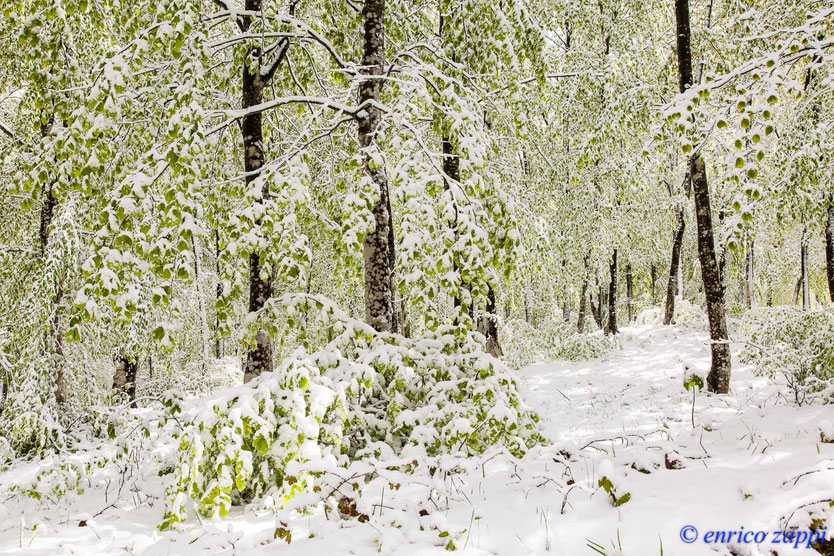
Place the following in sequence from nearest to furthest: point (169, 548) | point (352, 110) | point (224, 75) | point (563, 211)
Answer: point (169, 548), point (352, 110), point (224, 75), point (563, 211)

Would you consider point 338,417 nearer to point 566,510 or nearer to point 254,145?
point 566,510

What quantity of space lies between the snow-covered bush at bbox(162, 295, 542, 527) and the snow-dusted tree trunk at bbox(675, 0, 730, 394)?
442 cm

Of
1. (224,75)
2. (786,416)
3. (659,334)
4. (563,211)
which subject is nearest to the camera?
(786,416)

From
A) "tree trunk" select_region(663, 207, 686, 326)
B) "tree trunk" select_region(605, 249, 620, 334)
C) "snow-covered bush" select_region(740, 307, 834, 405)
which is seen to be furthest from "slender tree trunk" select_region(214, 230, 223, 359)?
"tree trunk" select_region(663, 207, 686, 326)

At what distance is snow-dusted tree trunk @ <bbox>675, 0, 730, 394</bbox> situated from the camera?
7.02 meters

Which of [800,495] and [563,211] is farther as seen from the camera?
[563,211]

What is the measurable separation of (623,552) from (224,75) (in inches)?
289

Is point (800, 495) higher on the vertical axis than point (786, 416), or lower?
higher

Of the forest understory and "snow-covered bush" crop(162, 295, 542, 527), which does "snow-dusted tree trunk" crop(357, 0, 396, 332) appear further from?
"snow-covered bush" crop(162, 295, 542, 527)

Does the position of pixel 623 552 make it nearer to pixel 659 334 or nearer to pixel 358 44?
pixel 358 44

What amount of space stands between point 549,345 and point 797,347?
9472mm

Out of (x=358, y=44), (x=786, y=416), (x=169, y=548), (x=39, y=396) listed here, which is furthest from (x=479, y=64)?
(x=39, y=396)

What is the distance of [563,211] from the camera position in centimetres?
1234

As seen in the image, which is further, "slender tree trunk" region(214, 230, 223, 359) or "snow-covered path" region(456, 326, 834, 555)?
"slender tree trunk" region(214, 230, 223, 359)
